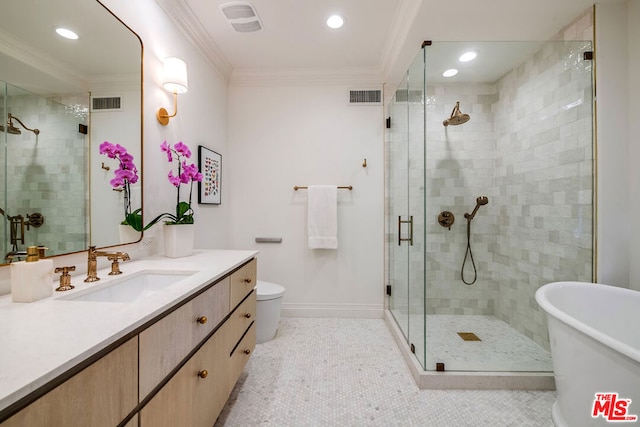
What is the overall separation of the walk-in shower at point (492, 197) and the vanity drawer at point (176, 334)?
133cm

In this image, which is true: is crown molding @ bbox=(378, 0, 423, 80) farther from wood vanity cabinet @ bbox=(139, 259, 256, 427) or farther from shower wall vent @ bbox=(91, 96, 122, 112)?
wood vanity cabinet @ bbox=(139, 259, 256, 427)

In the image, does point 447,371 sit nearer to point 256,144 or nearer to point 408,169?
point 408,169

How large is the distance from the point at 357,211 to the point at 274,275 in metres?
1.03

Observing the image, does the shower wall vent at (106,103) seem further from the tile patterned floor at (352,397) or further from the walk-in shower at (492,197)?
the walk-in shower at (492,197)

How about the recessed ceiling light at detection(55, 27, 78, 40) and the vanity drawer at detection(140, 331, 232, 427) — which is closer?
the vanity drawer at detection(140, 331, 232, 427)

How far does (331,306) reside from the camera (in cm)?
251

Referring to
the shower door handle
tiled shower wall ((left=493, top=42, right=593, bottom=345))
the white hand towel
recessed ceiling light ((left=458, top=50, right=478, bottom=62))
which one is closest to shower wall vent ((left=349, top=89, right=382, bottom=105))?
recessed ceiling light ((left=458, top=50, right=478, bottom=62))

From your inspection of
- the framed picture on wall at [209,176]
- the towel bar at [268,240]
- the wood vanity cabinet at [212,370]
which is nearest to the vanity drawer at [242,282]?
the wood vanity cabinet at [212,370]

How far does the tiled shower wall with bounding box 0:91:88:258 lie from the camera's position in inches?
33.6

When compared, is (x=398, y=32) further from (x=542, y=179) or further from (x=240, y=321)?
(x=240, y=321)

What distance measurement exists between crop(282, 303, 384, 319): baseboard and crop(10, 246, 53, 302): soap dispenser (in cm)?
193

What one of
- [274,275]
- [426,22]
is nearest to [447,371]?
[274,275]

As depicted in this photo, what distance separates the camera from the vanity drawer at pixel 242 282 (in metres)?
1.27

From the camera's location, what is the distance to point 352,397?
1.44m
